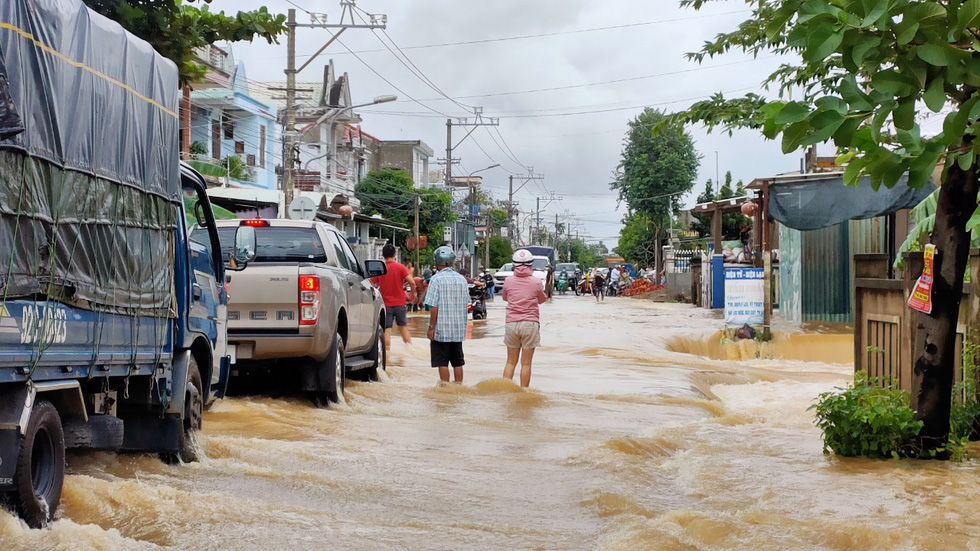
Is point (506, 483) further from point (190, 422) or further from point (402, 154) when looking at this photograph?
point (402, 154)

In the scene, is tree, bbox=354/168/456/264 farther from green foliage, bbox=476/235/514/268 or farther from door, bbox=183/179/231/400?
door, bbox=183/179/231/400

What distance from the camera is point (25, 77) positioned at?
4.67 metres

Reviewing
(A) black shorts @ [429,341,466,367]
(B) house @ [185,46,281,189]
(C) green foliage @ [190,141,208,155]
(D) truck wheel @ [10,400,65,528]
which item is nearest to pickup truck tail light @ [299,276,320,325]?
(A) black shorts @ [429,341,466,367]

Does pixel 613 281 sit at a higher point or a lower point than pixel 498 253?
lower

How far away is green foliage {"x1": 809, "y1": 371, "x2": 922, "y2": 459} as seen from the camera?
7797mm

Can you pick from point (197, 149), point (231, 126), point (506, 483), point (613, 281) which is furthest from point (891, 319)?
point (613, 281)

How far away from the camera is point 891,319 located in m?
9.11

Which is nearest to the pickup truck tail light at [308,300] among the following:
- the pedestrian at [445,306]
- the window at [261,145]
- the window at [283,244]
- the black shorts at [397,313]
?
the window at [283,244]

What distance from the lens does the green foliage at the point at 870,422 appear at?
7.80 m

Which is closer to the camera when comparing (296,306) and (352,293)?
(296,306)

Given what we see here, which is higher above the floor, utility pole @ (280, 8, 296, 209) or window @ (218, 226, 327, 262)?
utility pole @ (280, 8, 296, 209)

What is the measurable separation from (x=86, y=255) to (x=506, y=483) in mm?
3260

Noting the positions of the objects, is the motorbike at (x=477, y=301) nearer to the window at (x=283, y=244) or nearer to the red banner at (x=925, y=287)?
the window at (x=283, y=244)

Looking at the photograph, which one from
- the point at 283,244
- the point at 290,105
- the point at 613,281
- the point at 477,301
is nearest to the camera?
the point at 283,244
